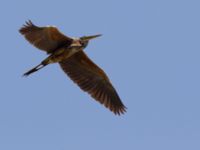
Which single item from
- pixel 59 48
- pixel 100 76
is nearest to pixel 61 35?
pixel 59 48

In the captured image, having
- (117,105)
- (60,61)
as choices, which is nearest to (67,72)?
(60,61)

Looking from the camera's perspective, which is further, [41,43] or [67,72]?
[67,72]

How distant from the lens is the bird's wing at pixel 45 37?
73.3 feet

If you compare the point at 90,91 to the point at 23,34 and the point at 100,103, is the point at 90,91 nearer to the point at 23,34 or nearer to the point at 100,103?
the point at 100,103

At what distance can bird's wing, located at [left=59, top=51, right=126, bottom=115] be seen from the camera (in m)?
24.2

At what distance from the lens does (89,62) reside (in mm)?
24125

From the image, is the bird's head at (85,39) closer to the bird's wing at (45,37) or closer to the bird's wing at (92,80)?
the bird's wing at (45,37)

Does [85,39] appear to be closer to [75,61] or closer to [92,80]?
[75,61]

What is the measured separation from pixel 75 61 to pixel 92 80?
912 mm

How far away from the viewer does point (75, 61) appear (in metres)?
24.2

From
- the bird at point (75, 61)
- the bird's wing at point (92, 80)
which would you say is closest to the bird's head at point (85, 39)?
the bird at point (75, 61)

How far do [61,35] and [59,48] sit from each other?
44 cm

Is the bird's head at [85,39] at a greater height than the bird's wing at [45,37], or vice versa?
the bird's head at [85,39]

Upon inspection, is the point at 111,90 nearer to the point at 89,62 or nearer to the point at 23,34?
the point at 89,62
